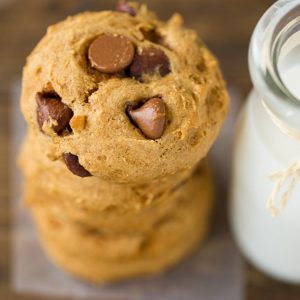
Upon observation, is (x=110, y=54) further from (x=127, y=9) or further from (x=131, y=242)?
(x=131, y=242)

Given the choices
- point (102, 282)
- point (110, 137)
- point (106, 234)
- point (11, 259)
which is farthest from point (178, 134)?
point (11, 259)

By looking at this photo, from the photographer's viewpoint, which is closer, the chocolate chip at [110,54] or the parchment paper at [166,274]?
the chocolate chip at [110,54]

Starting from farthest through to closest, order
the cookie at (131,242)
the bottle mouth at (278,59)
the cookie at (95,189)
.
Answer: the cookie at (131,242) → the cookie at (95,189) → the bottle mouth at (278,59)

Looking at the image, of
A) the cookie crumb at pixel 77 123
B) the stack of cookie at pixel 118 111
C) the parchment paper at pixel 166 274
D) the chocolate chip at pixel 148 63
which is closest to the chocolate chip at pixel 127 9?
the stack of cookie at pixel 118 111

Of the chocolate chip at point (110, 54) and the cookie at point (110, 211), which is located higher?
the chocolate chip at point (110, 54)

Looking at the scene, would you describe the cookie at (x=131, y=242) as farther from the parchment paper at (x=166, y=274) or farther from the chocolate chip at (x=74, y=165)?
the chocolate chip at (x=74, y=165)

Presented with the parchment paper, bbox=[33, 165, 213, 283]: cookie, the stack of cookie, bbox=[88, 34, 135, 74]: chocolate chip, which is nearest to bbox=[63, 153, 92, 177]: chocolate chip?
the stack of cookie

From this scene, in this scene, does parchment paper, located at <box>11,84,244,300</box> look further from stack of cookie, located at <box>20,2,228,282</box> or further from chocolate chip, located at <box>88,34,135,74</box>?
chocolate chip, located at <box>88,34,135,74</box>

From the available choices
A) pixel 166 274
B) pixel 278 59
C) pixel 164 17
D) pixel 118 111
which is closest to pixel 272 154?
Answer: pixel 278 59
